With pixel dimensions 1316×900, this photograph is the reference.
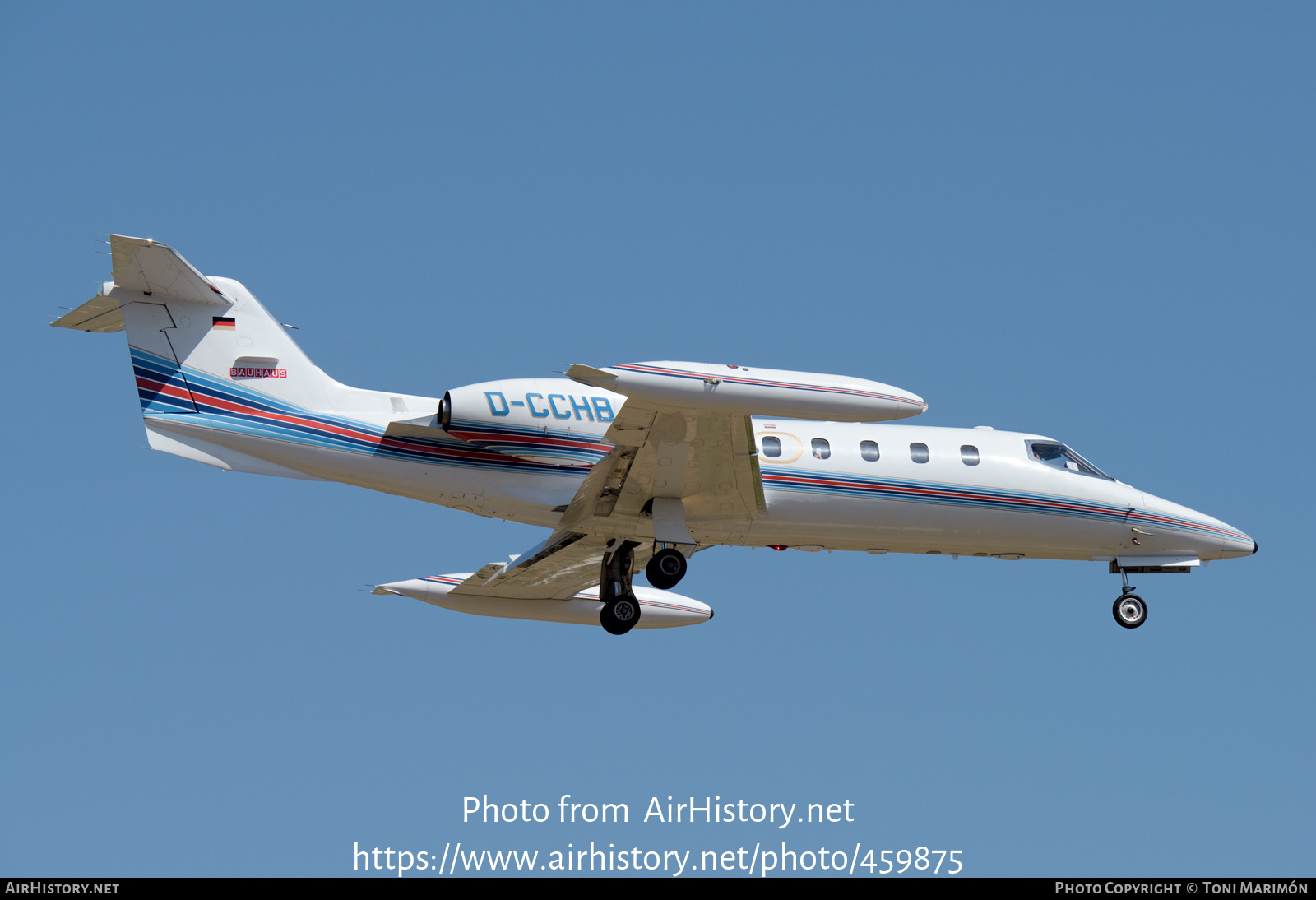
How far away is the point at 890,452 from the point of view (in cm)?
2231

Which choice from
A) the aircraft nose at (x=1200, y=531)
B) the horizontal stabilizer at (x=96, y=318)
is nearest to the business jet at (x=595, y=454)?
the horizontal stabilizer at (x=96, y=318)

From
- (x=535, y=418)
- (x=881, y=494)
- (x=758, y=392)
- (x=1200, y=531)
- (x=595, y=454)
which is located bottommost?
(x=1200, y=531)

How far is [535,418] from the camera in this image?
2064 centimetres

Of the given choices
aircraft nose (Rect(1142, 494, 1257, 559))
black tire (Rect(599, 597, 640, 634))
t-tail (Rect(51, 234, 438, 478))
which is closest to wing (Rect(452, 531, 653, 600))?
black tire (Rect(599, 597, 640, 634))

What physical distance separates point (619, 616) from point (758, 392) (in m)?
5.61

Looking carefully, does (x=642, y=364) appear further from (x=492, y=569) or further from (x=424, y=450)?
(x=492, y=569)

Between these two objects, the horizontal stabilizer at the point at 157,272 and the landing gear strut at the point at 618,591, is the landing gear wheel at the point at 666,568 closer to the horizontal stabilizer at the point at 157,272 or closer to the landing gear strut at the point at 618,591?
the landing gear strut at the point at 618,591

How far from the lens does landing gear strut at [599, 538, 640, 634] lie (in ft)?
72.5

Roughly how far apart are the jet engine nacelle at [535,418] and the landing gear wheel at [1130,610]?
350 inches

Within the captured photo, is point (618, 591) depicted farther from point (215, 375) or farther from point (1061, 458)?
point (1061, 458)

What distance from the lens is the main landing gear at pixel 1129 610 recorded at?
2388cm

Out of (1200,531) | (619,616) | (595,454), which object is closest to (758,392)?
(595,454)
